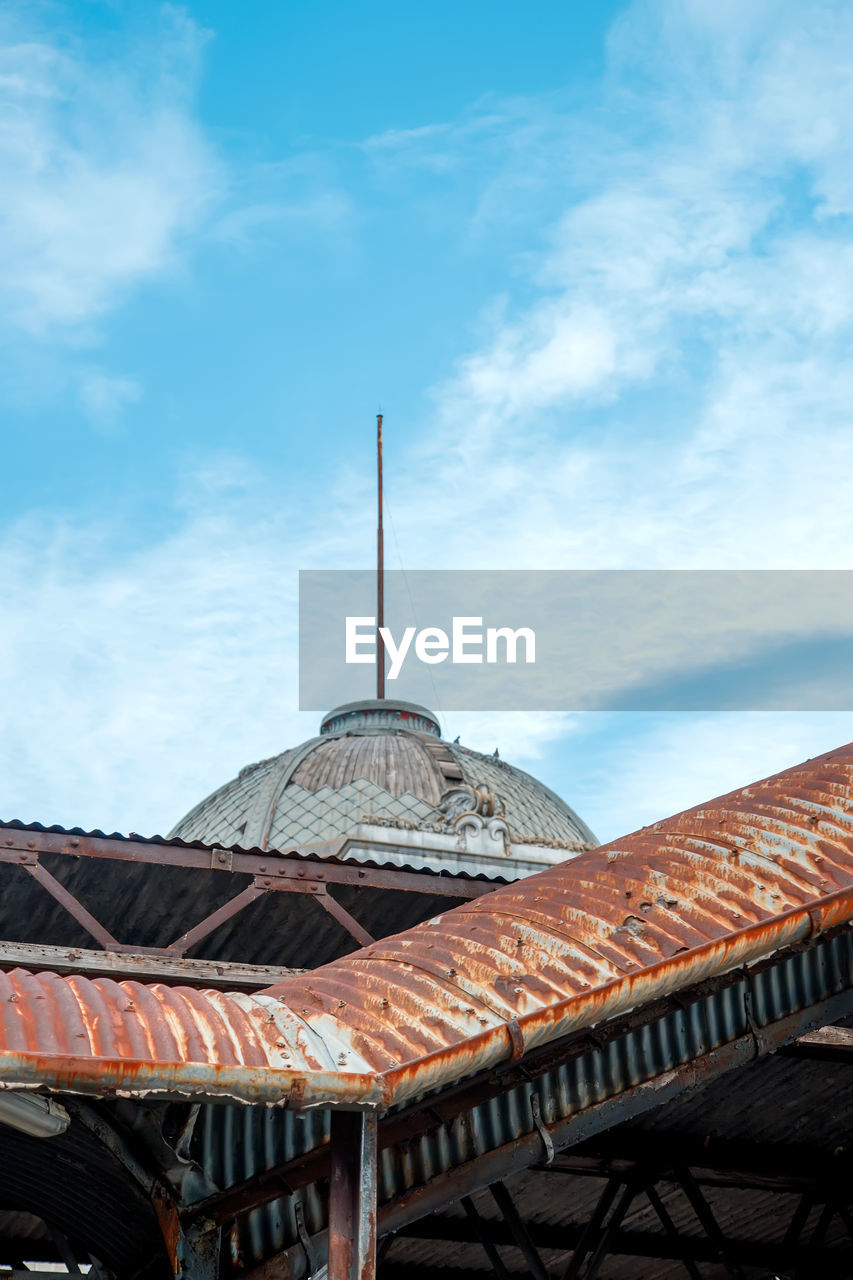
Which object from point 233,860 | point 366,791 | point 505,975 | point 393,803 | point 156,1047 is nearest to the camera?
point 156,1047

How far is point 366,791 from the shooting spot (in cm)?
2934

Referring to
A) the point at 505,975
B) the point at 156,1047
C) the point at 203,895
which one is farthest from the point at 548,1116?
the point at 203,895

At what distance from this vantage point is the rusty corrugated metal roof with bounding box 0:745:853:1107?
5.09 meters

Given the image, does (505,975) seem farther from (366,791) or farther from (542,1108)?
(366,791)

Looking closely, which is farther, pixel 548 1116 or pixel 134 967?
pixel 134 967

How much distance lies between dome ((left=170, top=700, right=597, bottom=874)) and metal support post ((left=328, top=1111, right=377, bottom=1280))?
19.3 meters

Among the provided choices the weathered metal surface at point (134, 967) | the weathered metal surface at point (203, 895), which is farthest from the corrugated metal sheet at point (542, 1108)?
the weathered metal surface at point (203, 895)

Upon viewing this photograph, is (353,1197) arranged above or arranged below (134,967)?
below

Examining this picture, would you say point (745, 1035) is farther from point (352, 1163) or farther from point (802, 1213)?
point (802, 1213)

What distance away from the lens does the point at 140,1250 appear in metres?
7.26

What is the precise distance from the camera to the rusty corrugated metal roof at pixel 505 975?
509 centimetres

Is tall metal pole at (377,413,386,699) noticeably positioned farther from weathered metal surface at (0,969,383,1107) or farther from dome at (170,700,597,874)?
weathered metal surface at (0,969,383,1107)

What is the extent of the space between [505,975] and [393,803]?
903 inches

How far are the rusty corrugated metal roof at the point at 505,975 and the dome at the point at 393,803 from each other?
703 inches
